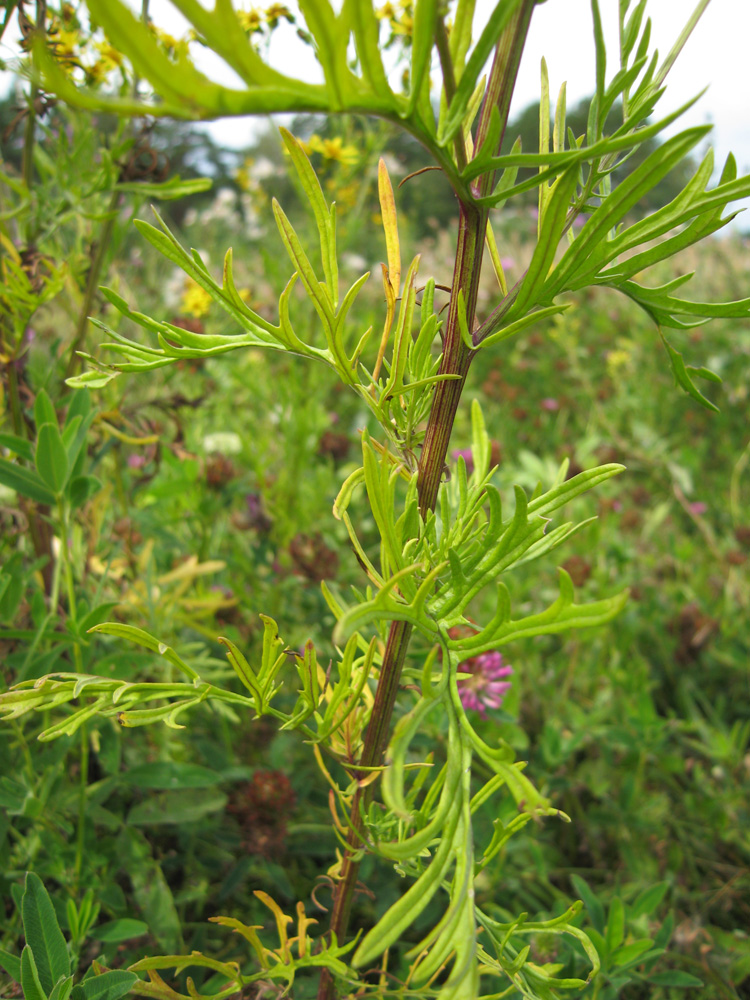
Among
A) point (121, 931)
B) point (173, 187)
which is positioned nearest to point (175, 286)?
point (173, 187)

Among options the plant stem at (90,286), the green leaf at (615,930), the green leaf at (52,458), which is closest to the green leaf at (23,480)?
the green leaf at (52,458)

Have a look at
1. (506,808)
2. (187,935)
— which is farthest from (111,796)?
(506,808)

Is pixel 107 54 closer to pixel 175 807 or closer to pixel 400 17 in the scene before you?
pixel 400 17

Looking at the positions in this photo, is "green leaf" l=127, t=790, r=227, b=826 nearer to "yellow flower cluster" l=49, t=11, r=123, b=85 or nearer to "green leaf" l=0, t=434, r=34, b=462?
"green leaf" l=0, t=434, r=34, b=462

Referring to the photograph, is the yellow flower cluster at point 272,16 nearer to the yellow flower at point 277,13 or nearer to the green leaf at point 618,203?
the yellow flower at point 277,13

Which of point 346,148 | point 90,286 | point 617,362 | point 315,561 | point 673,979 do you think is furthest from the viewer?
point 617,362

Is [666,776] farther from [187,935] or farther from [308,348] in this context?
[308,348]
